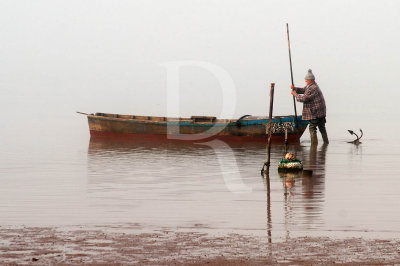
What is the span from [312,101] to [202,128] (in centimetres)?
438

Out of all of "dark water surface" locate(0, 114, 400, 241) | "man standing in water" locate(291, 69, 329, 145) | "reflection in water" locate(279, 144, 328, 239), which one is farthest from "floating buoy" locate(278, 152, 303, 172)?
"man standing in water" locate(291, 69, 329, 145)

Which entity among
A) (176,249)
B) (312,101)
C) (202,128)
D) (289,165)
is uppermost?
(312,101)

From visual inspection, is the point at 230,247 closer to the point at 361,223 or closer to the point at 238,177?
the point at 361,223

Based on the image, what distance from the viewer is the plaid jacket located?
2269 cm

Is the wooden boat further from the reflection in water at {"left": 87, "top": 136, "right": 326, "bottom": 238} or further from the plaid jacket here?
the reflection in water at {"left": 87, "top": 136, "right": 326, "bottom": 238}

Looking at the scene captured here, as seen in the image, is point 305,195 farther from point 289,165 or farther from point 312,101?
point 312,101

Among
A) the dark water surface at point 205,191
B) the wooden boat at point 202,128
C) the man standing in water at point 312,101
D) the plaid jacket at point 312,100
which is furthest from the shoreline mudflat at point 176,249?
the wooden boat at point 202,128

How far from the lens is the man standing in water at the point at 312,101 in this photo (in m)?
22.7

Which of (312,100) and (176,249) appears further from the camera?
(312,100)

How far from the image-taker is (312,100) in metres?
23.1

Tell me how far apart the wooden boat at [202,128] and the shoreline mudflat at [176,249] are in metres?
16.0

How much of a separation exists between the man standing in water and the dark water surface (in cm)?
104

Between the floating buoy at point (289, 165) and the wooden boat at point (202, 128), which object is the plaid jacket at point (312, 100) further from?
the floating buoy at point (289, 165)

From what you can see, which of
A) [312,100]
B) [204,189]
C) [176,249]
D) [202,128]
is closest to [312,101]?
[312,100]
